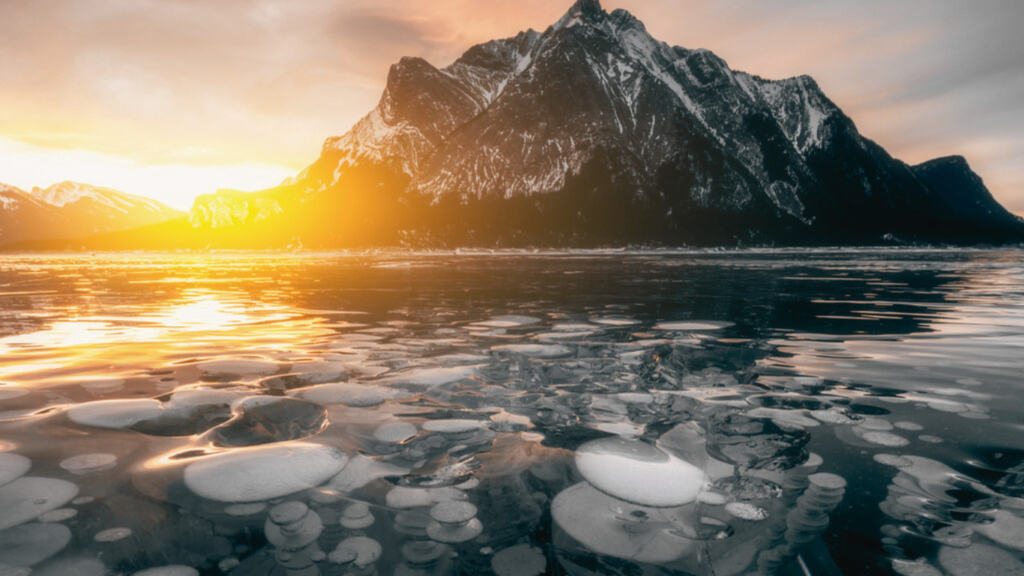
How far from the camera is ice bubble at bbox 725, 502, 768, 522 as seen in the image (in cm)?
298

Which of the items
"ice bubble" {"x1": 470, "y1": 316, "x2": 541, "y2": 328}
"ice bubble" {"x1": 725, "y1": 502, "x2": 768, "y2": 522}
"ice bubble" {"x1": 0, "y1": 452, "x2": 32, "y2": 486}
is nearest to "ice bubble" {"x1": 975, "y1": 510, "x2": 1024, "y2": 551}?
"ice bubble" {"x1": 725, "y1": 502, "x2": 768, "y2": 522}

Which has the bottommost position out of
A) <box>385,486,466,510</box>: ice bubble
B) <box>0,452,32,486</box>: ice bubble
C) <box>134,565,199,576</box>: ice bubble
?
<box>385,486,466,510</box>: ice bubble

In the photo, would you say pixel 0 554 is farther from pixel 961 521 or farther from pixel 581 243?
pixel 581 243

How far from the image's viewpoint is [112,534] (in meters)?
2.79

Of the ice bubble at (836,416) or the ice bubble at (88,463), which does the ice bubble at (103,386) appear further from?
the ice bubble at (836,416)

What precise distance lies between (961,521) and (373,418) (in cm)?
472

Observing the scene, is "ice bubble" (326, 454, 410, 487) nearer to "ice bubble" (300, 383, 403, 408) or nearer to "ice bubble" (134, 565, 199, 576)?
"ice bubble" (134, 565, 199, 576)

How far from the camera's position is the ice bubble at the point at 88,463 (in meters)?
3.58

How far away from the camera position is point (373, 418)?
484cm

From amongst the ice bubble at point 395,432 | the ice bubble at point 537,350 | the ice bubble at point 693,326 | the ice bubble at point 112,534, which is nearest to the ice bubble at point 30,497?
the ice bubble at point 112,534

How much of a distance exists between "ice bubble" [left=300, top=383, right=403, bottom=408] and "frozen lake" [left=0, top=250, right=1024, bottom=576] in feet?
0.13

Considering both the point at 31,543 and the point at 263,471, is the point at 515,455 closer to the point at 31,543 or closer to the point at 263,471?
the point at 263,471

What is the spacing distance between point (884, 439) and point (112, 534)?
5953mm

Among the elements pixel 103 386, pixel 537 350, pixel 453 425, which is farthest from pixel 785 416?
pixel 103 386
